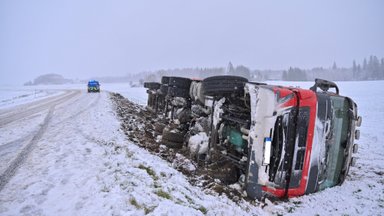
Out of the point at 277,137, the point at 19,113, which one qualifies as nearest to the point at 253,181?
the point at 277,137

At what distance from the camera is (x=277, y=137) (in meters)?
3.30

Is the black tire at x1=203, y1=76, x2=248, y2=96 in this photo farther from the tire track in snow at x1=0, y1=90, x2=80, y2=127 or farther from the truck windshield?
the tire track in snow at x1=0, y1=90, x2=80, y2=127

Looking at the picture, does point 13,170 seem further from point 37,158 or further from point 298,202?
point 298,202

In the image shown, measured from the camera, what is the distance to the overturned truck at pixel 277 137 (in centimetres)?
330

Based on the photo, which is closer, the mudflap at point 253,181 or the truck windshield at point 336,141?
the mudflap at point 253,181

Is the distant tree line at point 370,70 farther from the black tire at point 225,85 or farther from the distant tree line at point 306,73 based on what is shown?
the black tire at point 225,85

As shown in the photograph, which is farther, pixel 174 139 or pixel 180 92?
pixel 180 92

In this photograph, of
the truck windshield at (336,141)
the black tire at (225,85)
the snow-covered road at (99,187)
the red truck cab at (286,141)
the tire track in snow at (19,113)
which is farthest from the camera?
the tire track in snow at (19,113)

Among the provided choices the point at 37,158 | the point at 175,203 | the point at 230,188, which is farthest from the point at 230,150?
the point at 37,158

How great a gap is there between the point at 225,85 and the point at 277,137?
135 centimetres

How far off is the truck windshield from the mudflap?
1.12 meters

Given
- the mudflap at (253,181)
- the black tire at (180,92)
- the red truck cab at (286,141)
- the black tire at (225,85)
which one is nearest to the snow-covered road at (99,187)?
the mudflap at (253,181)

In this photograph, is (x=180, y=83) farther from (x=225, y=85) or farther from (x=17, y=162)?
(x=17, y=162)

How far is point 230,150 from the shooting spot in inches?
167
